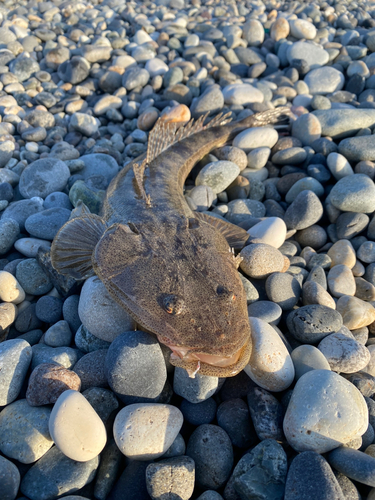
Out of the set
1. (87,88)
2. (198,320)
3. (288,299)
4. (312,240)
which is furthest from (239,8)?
(198,320)

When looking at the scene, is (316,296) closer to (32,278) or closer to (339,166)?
(339,166)

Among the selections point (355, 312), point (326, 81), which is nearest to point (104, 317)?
point (355, 312)

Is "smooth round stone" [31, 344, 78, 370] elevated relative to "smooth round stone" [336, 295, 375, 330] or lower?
elevated

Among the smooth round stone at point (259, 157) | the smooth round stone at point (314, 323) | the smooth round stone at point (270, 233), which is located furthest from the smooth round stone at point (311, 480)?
the smooth round stone at point (259, 157)

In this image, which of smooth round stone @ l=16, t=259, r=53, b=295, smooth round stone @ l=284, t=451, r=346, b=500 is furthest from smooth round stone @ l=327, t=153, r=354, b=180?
smooth round stone @ l=16, t=259, r=53, b=295

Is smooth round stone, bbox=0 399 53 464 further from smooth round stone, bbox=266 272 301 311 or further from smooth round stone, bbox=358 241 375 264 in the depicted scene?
smooth round stone, bbox=358 241 375 264

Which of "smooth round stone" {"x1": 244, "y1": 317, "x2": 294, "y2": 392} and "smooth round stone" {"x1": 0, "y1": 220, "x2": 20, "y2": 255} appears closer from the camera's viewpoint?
"smooth round stone" {"x1": 244, "y1": 317, "x2": 294, "y2": 392}
